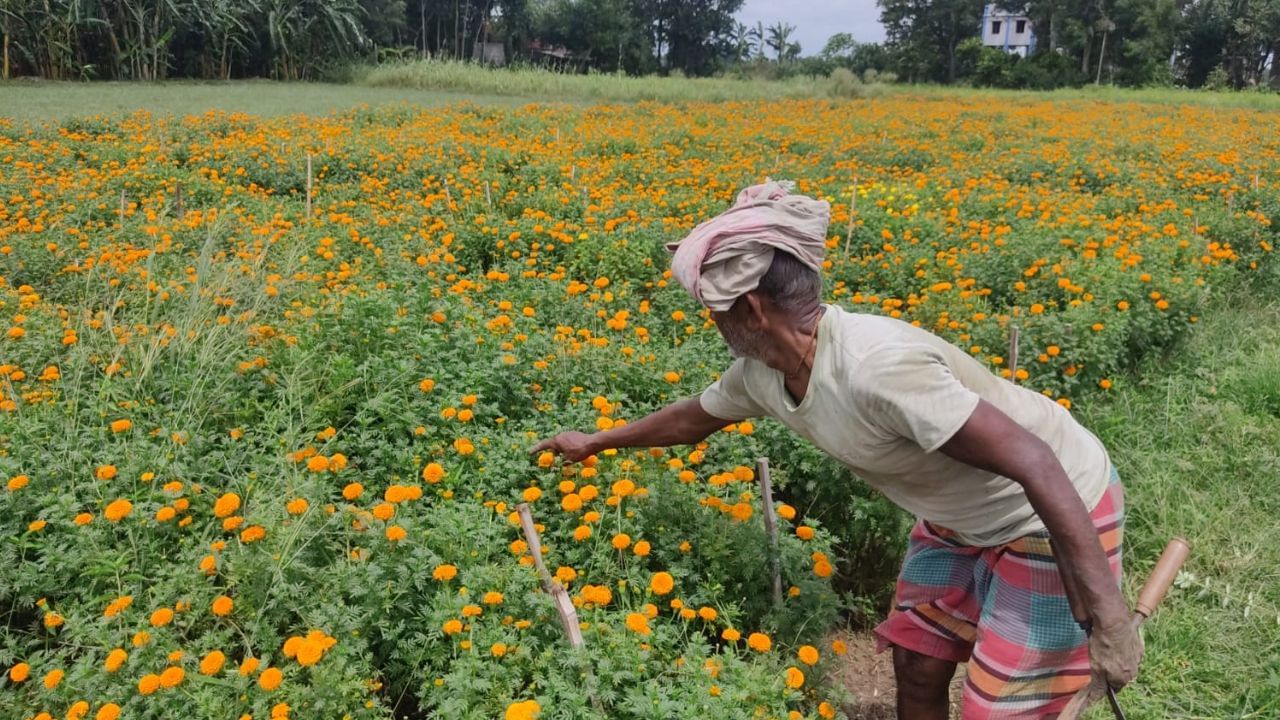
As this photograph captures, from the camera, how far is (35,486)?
2.62 m

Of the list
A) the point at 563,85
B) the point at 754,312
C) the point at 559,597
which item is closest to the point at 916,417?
the point at 754,312

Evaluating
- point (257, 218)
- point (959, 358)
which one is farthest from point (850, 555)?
point (257, 218)

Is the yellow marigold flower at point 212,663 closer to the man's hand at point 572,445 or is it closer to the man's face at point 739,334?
the man's hand at point 572,445

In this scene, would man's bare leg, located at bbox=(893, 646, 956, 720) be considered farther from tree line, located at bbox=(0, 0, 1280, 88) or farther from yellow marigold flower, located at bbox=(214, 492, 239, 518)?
tree line, located at bbox=(0, 0, 1280, 88)

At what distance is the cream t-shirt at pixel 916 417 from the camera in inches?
59.6

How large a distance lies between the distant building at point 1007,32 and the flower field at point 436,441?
172ft

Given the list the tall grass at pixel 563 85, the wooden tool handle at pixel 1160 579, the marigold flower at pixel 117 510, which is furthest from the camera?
the tall grass at pixel 563 85

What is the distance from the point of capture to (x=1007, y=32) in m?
53.2

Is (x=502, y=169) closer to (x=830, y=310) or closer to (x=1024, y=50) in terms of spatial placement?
(x=830, y=310)

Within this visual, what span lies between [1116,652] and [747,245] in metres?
1.04

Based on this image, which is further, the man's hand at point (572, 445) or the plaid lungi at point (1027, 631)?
the man's hand at point (572, 445)

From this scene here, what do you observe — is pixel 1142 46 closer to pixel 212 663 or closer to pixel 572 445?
pixel 572 445

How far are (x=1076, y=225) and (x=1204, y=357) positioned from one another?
1464 millimetres

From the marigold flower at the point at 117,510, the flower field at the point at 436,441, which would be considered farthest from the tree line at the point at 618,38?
the marigold flower at the point at 117,510
